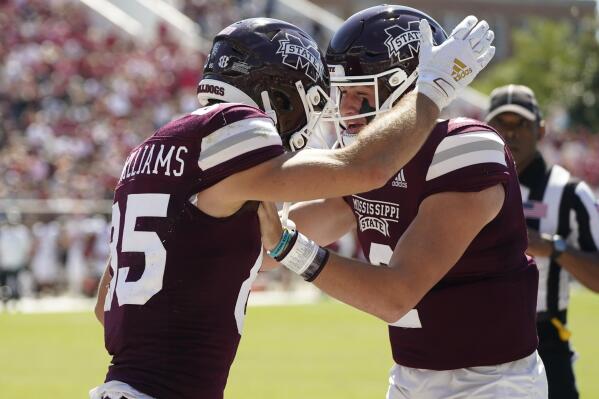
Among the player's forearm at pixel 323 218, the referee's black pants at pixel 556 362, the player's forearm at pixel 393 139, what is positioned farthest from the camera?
the referee's black pants at pixel 556 362

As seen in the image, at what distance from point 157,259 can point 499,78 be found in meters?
51.8

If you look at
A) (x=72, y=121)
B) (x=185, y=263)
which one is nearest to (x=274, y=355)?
(x=185, y=263)

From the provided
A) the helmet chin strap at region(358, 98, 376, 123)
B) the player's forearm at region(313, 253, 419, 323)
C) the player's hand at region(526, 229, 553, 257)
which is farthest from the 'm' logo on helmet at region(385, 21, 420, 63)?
the player's hand at region(526, 229, 553, 257)

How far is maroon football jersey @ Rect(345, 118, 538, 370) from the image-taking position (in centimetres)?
352

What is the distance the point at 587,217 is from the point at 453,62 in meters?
2.52

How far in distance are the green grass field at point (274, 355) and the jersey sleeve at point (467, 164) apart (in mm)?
5994

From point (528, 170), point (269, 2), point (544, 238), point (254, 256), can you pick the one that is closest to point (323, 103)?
point (254, 256)

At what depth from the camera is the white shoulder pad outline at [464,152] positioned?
348cm

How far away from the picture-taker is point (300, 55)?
3.55 metres

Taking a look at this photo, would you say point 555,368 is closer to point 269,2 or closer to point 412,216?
point 412,216

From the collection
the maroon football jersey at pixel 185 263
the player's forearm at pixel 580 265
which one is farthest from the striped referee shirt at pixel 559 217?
the maroon football jersey at pixel 185 263

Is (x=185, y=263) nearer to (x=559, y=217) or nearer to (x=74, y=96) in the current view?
(x=559, y=217)

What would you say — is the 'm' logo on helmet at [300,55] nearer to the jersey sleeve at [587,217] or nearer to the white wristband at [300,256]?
the white wristband at [300,256]

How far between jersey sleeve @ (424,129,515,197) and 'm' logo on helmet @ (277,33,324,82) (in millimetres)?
473
